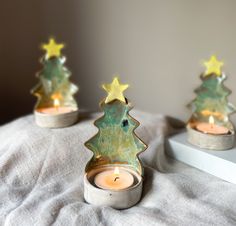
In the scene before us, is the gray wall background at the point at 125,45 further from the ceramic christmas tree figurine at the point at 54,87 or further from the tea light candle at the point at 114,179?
the tea light candle at the point at 114,179

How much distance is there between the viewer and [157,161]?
0.66m

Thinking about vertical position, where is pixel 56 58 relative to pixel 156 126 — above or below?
above

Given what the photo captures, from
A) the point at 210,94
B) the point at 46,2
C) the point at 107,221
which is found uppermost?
the point at 46,2

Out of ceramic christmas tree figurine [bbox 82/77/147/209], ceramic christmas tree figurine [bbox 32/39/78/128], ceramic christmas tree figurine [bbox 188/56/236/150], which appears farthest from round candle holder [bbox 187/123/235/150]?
ceramic christmas tree figurine [bbox 32/39/78/128]

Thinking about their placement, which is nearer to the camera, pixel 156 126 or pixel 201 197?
pixel 201 197

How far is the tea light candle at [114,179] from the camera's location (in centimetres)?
54

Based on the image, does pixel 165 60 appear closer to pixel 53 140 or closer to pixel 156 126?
pixel 156 126

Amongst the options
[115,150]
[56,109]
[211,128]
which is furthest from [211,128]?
[56,109]

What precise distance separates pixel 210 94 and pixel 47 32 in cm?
53

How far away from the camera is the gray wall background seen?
77 centimetres

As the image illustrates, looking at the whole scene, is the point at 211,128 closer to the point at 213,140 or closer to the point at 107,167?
the point at 213,140

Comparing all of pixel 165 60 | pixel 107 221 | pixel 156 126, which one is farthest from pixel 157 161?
pixel 165 60

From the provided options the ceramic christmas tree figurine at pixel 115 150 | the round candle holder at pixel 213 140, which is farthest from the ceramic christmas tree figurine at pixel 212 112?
the ceramic christmas tree figurine at pixel 115 150

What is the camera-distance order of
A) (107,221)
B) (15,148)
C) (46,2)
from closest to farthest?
(107,221)
(15,148)
(46,2)
